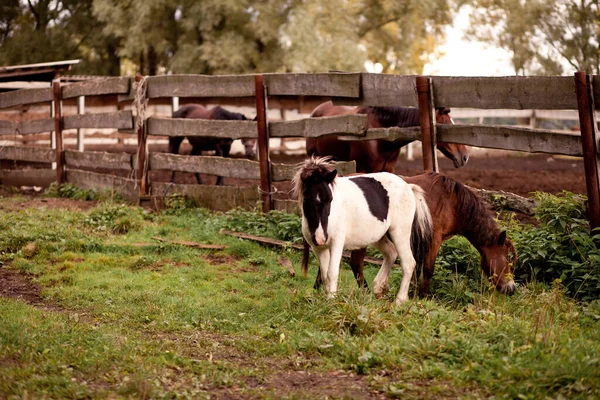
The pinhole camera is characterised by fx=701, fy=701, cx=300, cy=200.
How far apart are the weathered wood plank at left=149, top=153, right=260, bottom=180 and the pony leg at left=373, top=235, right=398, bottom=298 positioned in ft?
11.4

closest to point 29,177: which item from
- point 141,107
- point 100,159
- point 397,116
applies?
point 100,159

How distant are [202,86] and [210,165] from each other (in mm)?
1144

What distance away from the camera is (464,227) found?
21.3ft

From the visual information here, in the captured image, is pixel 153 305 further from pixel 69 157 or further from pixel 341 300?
pixel 69 157

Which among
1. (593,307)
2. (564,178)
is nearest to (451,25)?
(564,178)

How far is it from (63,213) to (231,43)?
17.4 metres

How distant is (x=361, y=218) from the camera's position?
19.3 feet

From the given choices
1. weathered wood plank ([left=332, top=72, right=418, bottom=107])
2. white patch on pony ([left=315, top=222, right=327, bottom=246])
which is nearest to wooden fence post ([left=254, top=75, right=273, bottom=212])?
weathered wood plank ([left=332, top=72, right=418, bottom=107])

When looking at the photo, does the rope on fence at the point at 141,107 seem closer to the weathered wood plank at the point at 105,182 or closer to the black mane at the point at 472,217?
the weathered wood plank at the point at 105,182

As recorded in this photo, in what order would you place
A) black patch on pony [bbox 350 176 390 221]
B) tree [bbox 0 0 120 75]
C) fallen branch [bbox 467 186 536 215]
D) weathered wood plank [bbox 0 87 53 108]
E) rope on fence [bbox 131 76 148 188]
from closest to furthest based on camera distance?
1. black patch on pony [bbox 350 176 390 221]
2. fallen branch [bbox 467 186 536 215]
3. rope on fence [bbox 131 76 148 188]
4. weathered wood plank [bbox 0 87 53 108]
5. tree [bbox 0 0 120 75]

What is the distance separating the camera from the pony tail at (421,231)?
20.1 ft

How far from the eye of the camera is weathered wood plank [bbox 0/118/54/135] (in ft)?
42.9

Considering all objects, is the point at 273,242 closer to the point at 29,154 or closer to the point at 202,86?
the point at 202,86

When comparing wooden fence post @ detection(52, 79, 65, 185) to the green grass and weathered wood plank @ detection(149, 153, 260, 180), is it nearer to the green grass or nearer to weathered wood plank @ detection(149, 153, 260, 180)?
weathered wood plank @ detection(149, 153, 260, 180)
